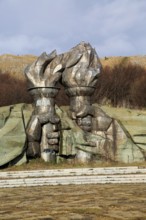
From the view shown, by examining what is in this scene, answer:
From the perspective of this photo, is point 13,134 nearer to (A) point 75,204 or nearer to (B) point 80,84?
(B) point 80,84

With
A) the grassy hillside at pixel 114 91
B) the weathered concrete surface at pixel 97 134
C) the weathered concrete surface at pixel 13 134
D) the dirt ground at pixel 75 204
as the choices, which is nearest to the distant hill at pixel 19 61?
the grassy hillside at pixel 114 91

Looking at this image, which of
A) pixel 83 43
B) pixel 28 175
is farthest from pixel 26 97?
pixel 28 175

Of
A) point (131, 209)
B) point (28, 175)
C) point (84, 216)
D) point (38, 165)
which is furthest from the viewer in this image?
point (38, 165)

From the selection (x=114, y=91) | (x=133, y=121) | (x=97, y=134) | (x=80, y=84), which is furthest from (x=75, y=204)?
(x=114, y=91)

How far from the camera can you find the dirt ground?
5773 mm

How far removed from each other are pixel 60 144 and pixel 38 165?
1379 millimetres

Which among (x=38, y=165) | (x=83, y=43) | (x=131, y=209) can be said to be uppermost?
(x=83, y=43)

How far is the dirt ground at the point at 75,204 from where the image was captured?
577cm

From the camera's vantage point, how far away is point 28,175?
39.6ft

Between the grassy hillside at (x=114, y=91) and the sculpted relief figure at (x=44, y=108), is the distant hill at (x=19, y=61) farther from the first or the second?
the sculpted relief figure at (x=44, y=108)

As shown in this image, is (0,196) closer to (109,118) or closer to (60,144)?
(60,144)

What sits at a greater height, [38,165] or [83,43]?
[83,43]

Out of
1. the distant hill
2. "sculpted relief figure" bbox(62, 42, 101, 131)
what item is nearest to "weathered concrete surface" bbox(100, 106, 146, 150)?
"sculpted relief figure" bbox(62, 42, 101, 131)

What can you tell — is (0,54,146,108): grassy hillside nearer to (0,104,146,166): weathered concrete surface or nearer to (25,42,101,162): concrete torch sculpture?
(25,42,101,162): concrete torch sculpture
